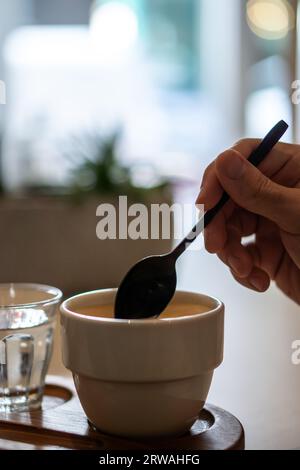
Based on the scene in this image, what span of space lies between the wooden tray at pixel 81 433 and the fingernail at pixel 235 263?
0.20 metres

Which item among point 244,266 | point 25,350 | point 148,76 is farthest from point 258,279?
point 148,76

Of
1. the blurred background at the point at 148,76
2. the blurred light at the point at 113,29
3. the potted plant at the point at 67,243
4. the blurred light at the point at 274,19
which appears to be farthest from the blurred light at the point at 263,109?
the potted plant at the point at 67,243

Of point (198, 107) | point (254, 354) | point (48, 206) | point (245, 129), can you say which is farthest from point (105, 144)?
point (198, 107)

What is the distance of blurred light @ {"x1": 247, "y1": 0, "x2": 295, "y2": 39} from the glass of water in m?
1.91

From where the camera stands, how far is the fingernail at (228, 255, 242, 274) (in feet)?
2.23

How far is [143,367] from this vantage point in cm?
42

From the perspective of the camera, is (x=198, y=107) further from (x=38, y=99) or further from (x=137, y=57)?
(x=38, y=99)

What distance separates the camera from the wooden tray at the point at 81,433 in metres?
0.44

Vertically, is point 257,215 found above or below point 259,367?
above

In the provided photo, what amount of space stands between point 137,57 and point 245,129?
3.63ft

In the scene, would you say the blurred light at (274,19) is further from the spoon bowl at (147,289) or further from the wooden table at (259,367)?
the spoon bowl at (147,289)

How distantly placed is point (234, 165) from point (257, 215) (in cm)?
19

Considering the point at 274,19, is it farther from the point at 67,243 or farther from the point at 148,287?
the point at 148,287

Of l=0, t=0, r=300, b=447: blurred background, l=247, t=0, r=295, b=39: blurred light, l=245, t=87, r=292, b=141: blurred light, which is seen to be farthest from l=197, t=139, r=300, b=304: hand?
l=245, t=87, r=292, b=141: blurred light
